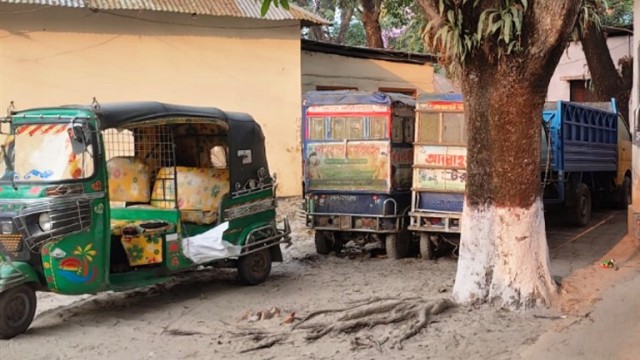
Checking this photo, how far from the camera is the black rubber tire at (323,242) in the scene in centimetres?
993

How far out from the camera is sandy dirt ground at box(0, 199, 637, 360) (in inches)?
210

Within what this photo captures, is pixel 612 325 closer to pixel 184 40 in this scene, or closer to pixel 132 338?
pixel 132 338

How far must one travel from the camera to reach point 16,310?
5.72m

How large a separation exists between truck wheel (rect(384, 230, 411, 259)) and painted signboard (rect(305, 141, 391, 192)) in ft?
2.49

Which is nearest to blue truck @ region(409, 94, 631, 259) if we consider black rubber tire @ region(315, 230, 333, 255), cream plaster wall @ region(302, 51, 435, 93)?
black rubber tire @ region(315, 230, 333, 255)

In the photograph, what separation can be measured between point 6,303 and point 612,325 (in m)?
5.14

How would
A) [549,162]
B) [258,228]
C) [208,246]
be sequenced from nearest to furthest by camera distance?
[208,246]
[258,228]
[549,162]

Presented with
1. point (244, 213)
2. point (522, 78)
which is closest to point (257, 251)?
point (244, 213)

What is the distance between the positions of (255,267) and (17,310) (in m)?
2.93

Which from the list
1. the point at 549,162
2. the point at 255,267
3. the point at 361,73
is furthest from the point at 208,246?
the point at 361,73

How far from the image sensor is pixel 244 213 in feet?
25.6

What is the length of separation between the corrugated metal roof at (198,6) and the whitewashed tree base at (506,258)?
7.23 metres

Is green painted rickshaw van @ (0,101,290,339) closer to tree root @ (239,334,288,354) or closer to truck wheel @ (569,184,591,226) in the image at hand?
tree root @ (239,334,288,354)

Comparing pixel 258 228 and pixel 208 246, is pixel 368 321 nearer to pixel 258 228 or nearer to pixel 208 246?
pixel 208 246
